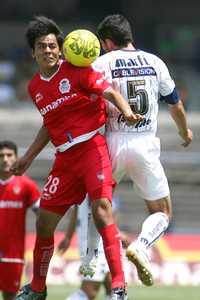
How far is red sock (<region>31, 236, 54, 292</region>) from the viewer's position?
34.1ft

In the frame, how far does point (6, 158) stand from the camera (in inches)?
535

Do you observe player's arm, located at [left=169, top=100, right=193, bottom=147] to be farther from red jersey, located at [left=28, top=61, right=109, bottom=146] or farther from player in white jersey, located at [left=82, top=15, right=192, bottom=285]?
red jersey, located at [left=28, top=61, right=109, bottom=146]

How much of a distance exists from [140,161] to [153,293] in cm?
625

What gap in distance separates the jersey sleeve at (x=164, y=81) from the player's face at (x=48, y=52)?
3.02 ft

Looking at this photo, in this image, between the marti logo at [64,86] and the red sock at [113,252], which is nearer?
the red sock at [113,252]

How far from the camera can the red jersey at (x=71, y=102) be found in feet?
33.0

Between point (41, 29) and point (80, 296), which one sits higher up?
point (41, 29)

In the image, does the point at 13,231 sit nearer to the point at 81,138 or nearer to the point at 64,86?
the point at 81,138

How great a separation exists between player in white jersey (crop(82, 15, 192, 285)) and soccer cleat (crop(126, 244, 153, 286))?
0.32 meters

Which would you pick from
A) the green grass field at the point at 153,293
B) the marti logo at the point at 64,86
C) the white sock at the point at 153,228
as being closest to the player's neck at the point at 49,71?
the marti logo at the point at 64,86

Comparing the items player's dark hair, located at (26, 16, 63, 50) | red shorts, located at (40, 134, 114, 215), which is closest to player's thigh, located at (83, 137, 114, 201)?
red shorts, located at (40, 134, 114, 215)

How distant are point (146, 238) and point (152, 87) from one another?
4.24 feet

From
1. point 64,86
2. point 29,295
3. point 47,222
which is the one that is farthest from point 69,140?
point 29,295

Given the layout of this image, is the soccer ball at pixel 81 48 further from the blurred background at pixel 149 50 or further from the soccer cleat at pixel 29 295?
the blurred background at pixel 149 50
